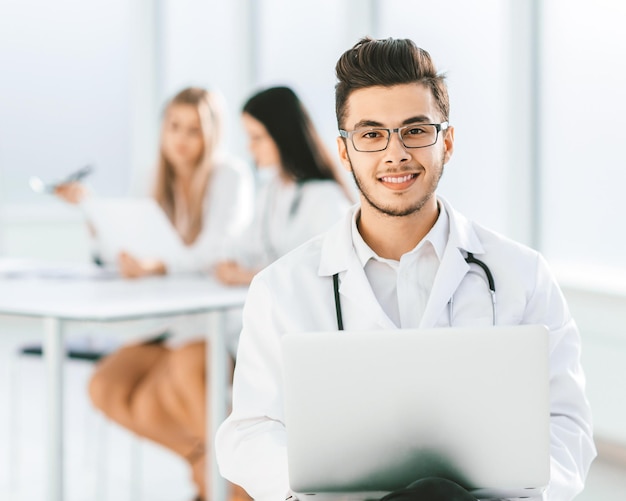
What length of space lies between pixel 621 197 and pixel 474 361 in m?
2.19

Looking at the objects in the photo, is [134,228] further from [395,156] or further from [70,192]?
[395,156]

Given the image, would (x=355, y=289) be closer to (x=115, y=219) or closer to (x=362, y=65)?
(x=362, y=65)

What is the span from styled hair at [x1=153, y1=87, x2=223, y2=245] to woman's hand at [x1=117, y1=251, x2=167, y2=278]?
238 millimetres

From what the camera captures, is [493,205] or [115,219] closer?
[115,219]

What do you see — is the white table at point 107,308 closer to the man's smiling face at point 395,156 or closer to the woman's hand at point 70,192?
the woman's hand at point 70,192

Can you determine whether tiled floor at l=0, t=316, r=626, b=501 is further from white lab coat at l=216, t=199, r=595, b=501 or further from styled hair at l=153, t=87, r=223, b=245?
white lab coat at l=216, t=199, r=595, b=501

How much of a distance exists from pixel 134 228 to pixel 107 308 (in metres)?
0.71

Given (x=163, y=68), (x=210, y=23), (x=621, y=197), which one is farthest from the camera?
(x=163, y=68)

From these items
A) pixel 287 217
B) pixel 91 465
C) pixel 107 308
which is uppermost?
pixel 287 217

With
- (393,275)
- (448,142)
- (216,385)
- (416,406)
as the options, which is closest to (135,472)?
(216,385)

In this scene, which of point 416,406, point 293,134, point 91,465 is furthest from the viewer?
point 91,465

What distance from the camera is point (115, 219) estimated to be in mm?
2994

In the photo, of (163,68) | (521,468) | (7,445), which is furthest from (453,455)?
(163,68)

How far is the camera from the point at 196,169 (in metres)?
3.28
